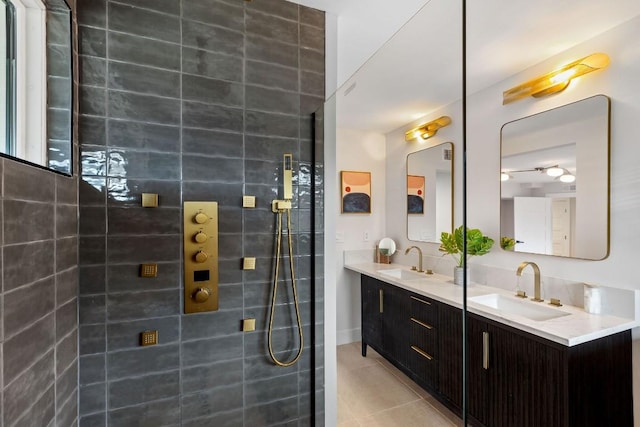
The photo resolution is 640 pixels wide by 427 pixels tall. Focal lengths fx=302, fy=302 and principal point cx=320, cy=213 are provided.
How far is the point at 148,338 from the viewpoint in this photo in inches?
54.5

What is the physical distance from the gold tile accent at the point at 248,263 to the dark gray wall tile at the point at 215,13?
118 centimetres

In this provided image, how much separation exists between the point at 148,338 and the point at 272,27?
66.3 inches

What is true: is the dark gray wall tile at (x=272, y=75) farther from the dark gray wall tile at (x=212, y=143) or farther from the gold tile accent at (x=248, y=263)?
the gold tile accent at (x=248, y=263)

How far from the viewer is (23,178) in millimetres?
945

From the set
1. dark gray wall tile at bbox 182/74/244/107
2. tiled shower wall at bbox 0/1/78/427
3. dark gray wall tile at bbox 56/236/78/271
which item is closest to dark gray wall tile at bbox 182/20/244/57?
dark gray wall tile at bbox 182/74/244/107

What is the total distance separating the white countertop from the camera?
110 centimetres

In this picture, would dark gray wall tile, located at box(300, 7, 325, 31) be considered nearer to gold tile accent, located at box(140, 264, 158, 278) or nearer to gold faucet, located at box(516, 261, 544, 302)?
gold tile accent, located at box(140, 264, 158, 278)

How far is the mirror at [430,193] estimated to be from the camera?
115cm

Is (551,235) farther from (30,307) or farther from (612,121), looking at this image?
(30,307)

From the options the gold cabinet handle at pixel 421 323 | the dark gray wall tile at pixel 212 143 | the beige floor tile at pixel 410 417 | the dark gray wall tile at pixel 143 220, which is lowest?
the beige floor tile at pixel 410 417

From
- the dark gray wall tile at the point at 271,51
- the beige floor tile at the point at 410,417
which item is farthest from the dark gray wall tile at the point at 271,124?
the beige floor tile at the point at 410,417

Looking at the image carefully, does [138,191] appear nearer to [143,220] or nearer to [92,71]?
[143,220]

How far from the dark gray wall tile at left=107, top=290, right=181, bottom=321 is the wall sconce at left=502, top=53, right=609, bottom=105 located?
5.71ft

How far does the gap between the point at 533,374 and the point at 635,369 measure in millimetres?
396
